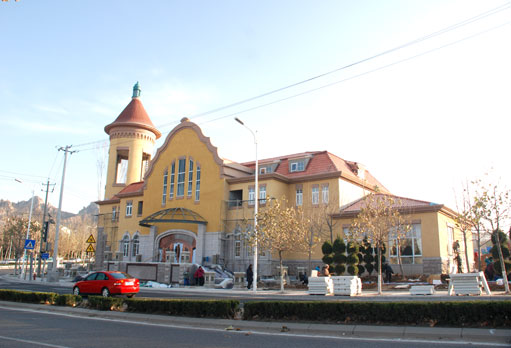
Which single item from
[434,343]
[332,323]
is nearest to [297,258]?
[332,323]

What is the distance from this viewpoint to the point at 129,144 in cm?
5312

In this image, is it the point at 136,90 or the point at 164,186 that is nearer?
the point at 164,186

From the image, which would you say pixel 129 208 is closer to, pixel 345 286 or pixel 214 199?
pixel 214 199

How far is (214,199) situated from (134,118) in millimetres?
21120

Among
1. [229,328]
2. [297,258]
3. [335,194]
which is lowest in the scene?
[229,328]

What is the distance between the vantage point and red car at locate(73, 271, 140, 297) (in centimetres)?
2055

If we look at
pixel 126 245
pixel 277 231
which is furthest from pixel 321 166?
pixel 126 245

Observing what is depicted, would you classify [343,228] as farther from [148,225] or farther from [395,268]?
[148,225]

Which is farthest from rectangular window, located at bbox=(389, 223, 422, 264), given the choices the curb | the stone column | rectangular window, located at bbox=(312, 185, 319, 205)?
the curb

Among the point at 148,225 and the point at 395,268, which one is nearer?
the point at 395,268

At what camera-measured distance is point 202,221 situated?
3794 centimetres

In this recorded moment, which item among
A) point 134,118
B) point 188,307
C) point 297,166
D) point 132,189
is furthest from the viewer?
point 134,118

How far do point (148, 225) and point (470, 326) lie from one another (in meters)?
37.0

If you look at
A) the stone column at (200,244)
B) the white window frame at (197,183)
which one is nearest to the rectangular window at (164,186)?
the white window frame at (197,183)
